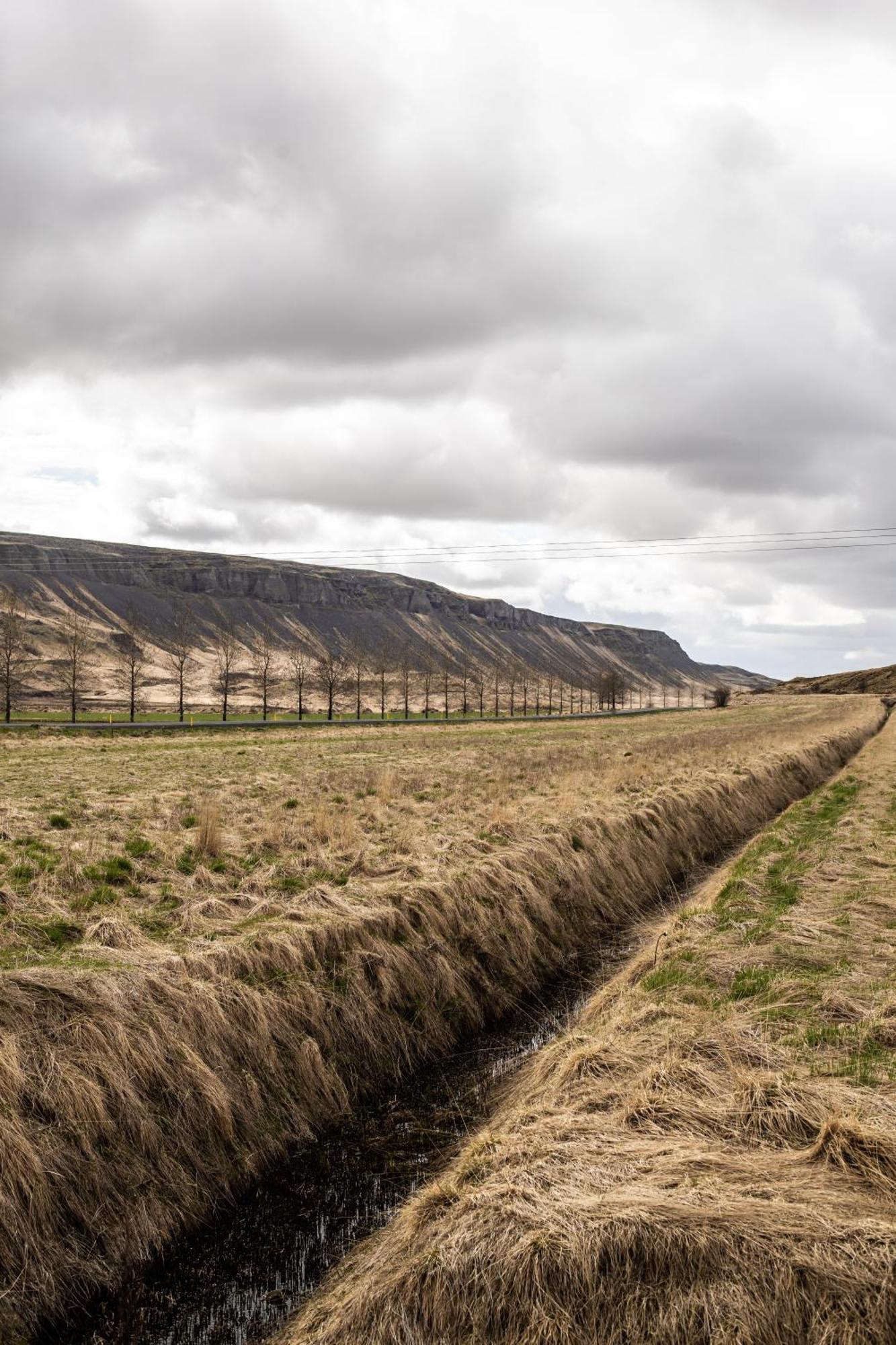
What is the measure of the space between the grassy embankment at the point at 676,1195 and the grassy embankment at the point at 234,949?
6.61 feet

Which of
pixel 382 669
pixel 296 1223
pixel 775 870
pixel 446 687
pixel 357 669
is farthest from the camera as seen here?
pixel 357 669

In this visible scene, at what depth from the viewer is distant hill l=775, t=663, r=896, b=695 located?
538 ft

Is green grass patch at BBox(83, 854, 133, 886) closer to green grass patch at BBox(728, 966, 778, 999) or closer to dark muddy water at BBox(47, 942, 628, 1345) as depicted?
dark muddy water at BBox(47, 942, 628, 1345)

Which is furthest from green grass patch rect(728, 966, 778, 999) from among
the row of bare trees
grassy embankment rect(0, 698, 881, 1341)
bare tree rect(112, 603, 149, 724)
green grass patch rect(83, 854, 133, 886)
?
bare tree rect(112, 603, 149, 724)

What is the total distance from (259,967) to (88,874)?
3.73 meters

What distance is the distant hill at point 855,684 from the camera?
163875 mm

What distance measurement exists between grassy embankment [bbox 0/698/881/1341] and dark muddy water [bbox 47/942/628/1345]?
268 millimetres

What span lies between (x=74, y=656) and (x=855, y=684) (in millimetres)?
162890

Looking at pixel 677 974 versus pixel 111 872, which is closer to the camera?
pixel 677 974

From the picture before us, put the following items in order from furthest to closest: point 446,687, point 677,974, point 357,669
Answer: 1. point 357,669
2. point 446,687
3. point 677,974

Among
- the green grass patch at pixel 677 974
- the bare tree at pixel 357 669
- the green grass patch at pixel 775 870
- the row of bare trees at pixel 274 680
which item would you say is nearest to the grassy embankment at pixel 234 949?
the green grass patch at pixel 775 870

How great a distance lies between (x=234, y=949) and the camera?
9.22 m

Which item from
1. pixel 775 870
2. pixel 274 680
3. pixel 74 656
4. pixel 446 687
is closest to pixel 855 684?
pixel 446 687

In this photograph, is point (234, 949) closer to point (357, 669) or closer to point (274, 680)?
point (274, 680)
